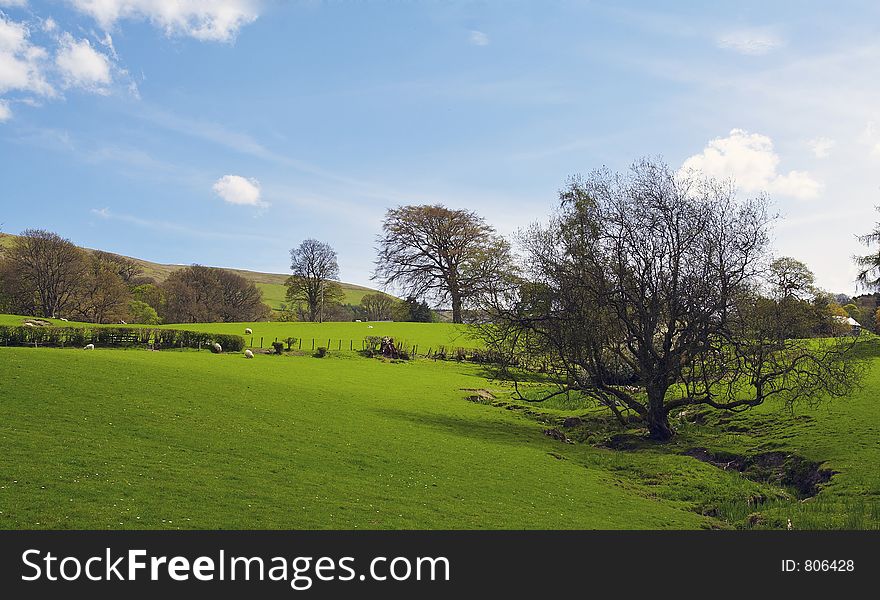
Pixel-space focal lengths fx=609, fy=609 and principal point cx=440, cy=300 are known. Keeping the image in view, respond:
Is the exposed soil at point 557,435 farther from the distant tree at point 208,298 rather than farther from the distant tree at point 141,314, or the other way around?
the distant tree at point 208,298

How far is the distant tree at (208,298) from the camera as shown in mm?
103375

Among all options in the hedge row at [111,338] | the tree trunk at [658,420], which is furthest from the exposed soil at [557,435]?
the hedge row at [111,338]

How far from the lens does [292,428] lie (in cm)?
2392

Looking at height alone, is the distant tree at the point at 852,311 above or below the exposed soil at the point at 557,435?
above

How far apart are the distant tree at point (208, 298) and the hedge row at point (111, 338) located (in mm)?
53367

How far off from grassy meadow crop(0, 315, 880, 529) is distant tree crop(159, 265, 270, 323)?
74.7 m

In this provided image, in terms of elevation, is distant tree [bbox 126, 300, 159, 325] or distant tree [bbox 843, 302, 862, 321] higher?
distant tree [bbox 843, 302, 862, 321]

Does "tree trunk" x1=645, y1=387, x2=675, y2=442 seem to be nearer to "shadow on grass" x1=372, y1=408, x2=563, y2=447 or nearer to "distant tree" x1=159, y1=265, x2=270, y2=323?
"shadow on grass" x1=372, y1=408, x2=563, y2=447

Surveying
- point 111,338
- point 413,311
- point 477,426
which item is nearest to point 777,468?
point 477,426

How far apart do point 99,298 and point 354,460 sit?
75647 mm

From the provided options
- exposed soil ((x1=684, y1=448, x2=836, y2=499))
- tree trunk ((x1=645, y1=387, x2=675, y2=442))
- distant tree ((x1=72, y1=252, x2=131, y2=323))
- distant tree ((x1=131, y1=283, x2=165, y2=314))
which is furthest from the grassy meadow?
distant tree ((x1=131, y1=283, x2=165, y2=314))

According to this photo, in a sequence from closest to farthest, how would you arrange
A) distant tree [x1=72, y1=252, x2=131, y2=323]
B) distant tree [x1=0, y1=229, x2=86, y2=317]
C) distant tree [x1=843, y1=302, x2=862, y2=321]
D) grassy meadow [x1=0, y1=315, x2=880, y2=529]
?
grassy meadow [x1=0, y1=315, x2=880, y2=529] → distant tree [x1=0, y1=229, x2=86, y2=317] → distant tree [x1=72, y1=252, x2=131, y2=323] → distant tree [x1=843, y1=302, x2=862, y2=321]

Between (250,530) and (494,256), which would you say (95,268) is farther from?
(250,530)

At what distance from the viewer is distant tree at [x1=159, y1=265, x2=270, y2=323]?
10338cm
